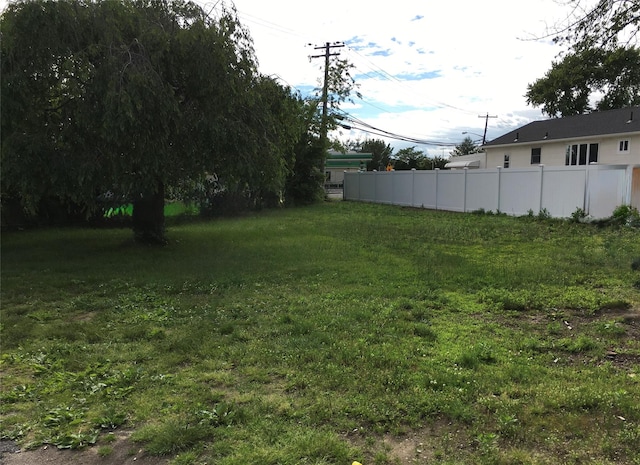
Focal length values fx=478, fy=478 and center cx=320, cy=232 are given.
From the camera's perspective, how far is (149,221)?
10836 millimetres

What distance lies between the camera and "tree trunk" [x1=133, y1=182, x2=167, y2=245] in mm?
10789

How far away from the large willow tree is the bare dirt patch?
5945mm

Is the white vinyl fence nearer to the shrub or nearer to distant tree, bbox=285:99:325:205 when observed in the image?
the shrub

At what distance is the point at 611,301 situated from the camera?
5.68 m

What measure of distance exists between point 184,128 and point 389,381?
6831 millimetres

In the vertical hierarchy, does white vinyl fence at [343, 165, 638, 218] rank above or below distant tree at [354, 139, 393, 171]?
below

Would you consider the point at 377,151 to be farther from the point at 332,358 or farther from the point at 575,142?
the point at 332,358

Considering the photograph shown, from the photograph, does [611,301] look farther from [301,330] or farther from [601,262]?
[301,330]

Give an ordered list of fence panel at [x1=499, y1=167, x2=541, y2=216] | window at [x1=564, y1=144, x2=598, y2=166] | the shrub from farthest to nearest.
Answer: window at [x1=564, y1=144, x2=598, y2=166] → fence panel at [x1=499, y1=167, x2=541, y2=216] → the shrub

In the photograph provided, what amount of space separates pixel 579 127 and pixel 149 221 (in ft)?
73.1

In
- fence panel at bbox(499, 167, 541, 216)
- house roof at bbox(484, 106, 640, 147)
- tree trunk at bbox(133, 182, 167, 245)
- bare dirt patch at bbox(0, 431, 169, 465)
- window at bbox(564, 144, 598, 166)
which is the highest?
house roof at bbox(484, 106, 640, 147)

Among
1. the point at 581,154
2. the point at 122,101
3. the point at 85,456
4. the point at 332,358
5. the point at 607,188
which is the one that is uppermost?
the point at 581,154

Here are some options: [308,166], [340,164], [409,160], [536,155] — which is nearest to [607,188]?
[536,155]

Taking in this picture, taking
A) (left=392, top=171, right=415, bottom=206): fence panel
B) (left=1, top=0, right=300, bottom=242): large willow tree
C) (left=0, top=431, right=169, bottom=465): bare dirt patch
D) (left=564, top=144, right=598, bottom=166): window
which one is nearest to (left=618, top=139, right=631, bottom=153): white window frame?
(left=564, top=144, right=598, bottom=166): window
